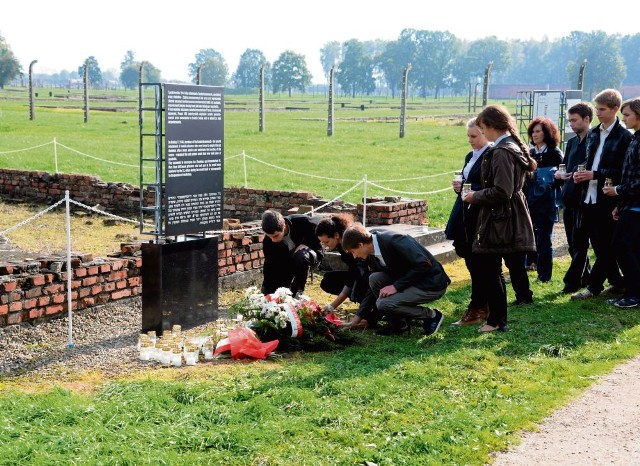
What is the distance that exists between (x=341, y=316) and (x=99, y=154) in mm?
16819

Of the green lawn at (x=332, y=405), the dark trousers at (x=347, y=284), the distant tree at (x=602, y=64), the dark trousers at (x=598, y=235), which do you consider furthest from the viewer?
the distant tree at (x=602, y=64)

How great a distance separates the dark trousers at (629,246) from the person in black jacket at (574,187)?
49cm

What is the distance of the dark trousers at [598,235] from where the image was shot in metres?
8.20

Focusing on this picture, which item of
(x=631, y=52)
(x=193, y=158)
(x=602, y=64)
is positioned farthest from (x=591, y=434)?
(x=631, y=52)

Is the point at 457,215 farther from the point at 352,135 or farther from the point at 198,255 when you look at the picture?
the point at 352,135

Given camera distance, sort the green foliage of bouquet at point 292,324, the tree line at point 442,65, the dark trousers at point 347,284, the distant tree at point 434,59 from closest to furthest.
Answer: the green foliage of bouquet at point 292,324 → the dark trousers at point 347,284 → the tree line at point 442,65 → the distant tree at point 434,59

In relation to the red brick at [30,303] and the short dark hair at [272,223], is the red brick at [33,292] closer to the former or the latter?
the red brick at [30,303]

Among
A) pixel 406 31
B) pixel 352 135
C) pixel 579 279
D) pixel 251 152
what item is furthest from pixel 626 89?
pixel 579 279

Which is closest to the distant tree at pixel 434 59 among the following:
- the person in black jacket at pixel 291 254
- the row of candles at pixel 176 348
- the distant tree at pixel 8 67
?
the distant tree at pixel 8 67

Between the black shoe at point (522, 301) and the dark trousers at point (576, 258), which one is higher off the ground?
the dark trousers at point (576, 258)

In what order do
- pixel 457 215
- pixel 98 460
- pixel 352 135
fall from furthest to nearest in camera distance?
pixel 352 135 → pixel 457 215 → pixel 98 460

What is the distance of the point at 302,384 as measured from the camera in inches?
215

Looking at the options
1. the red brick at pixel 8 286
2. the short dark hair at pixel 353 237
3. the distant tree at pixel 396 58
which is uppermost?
the distant tree at pixel 396 58

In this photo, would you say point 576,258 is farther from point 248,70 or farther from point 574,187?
point 248,70
